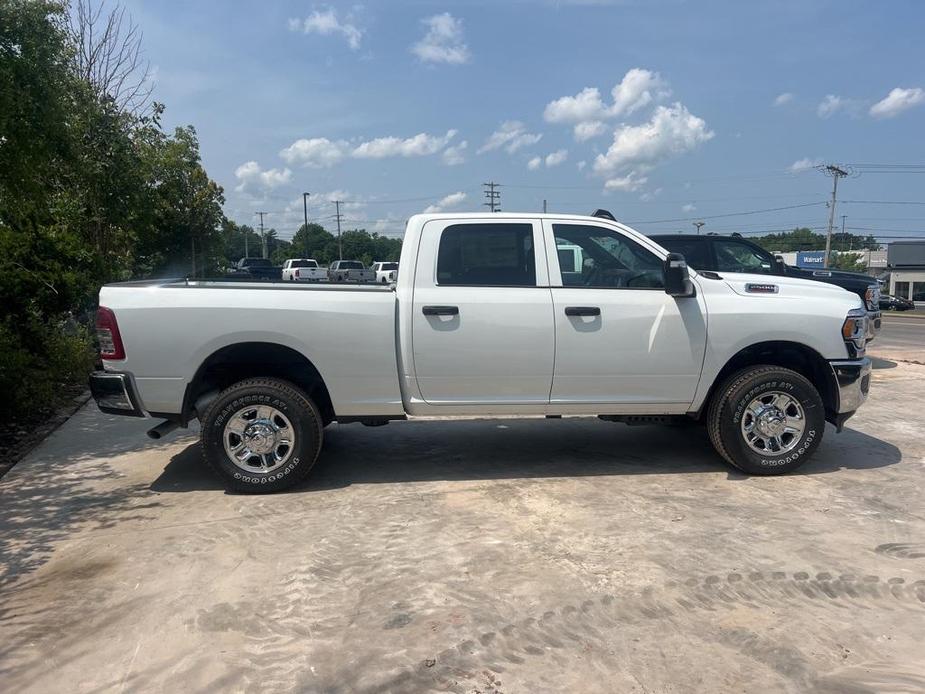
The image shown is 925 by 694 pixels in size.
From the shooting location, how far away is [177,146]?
19.5 meters

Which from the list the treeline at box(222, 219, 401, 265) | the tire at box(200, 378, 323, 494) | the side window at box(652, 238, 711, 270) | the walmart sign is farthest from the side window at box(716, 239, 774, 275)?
the treeline at box(222, 219, 401, 265)

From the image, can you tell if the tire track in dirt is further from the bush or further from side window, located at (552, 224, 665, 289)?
the bush

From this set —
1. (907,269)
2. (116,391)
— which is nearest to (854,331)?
(116,391)

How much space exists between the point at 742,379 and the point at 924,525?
148 centimetres

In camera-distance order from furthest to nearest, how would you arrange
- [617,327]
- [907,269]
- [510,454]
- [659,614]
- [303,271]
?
1. [907,269]
2. [303,271]
3. [510,454]
4. [617,327]
5. [659,614]

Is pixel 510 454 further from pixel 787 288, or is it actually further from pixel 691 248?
pixel 691 248

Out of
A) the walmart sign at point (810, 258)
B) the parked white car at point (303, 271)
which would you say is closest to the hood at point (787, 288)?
the parked white car at point (303, 271)

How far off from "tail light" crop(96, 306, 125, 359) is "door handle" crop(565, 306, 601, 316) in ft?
Result: 10.4

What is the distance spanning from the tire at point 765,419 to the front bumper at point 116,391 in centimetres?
430

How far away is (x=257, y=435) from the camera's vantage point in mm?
5023

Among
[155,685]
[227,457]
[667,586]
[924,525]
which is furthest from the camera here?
[227,457]

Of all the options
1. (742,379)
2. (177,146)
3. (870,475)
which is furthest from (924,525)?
(177,146)

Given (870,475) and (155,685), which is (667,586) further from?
(870,475)

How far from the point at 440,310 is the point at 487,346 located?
43cm
